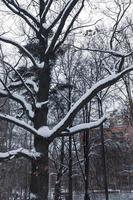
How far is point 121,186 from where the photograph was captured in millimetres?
47125

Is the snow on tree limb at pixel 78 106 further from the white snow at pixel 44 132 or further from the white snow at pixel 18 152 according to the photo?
the white snow at pixel 18 152

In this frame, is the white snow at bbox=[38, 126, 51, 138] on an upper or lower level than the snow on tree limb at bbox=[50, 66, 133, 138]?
lower

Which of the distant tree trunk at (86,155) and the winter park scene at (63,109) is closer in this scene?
the winter park scene at (63,109)

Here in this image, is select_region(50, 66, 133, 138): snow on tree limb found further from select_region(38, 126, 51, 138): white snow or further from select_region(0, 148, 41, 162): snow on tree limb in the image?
select_region(0, 148, 41, 162): snow on tree limb

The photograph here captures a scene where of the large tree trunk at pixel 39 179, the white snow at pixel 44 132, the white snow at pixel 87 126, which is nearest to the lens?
the large tree trunk at pixel 39 179

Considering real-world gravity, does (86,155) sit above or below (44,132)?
above

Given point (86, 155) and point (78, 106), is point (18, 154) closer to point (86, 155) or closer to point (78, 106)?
point (78, 106)

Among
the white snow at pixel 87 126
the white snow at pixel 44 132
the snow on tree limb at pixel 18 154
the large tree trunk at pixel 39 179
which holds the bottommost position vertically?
the large tree trunk at pixel 39 179

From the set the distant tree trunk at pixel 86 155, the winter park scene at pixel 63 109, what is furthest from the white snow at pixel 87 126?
the distant tree trunk at pixel 86 155

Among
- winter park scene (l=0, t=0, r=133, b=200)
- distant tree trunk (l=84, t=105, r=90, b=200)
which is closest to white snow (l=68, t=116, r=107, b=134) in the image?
winter park scene (l=0, t=0, r=133, b=200)

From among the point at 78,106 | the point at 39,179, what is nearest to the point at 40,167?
the point at 39,179

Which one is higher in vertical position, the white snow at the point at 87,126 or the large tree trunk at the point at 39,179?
the white snow at the point at 87,126

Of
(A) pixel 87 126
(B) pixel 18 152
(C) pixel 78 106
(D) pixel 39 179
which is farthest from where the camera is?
(A) pixel 87 126

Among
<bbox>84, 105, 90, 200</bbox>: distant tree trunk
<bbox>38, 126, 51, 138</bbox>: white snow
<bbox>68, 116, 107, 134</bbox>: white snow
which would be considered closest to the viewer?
<bbox>38, 126, 51, 138</bbox>: white snow
